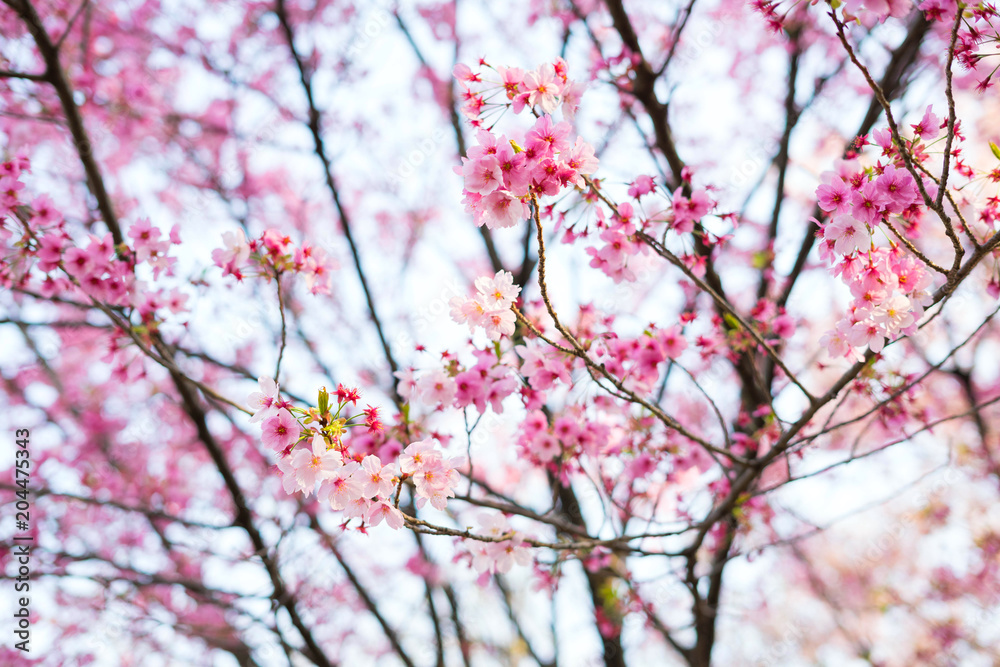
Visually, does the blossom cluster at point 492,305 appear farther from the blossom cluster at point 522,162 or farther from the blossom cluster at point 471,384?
the blossom cluster at point 471,384

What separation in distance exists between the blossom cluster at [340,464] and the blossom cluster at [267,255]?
111 centimetres

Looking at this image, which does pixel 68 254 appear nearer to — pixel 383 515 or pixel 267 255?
pixel 267 255

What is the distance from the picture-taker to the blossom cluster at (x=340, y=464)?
1.87m

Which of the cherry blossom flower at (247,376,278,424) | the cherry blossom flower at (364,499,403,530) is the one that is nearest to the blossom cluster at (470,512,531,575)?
the cherry blossom flower at (364,499,403,530)

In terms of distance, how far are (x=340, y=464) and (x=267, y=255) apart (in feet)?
4.99

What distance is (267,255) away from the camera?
295 centimetres

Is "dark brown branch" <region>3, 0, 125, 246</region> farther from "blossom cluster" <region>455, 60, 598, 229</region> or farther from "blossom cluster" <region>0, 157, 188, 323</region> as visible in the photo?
"blossom cluster" <region>455, 60, 598, 229</region>

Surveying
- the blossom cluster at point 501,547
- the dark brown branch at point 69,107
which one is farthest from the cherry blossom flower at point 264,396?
the dark brown branch at point 69,107

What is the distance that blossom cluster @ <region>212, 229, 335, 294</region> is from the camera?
295 centimetres

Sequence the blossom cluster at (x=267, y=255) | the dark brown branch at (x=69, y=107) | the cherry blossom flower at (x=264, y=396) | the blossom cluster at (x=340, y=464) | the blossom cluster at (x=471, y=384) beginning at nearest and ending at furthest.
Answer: the blossom cluster at (x=340, y=464)
the cherry blossom flower at (x=264, y=396)
the blossom cluster at (x=471, y=384)
the blossom cluster at (x=267, y=255)
the dark brown branch at (x=69, y=107)

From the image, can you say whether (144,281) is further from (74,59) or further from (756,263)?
(74,59)

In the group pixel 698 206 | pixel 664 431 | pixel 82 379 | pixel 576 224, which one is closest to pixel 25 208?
pixel 576 224

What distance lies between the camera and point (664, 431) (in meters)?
3.64

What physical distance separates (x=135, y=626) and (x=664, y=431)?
5.91 metres
